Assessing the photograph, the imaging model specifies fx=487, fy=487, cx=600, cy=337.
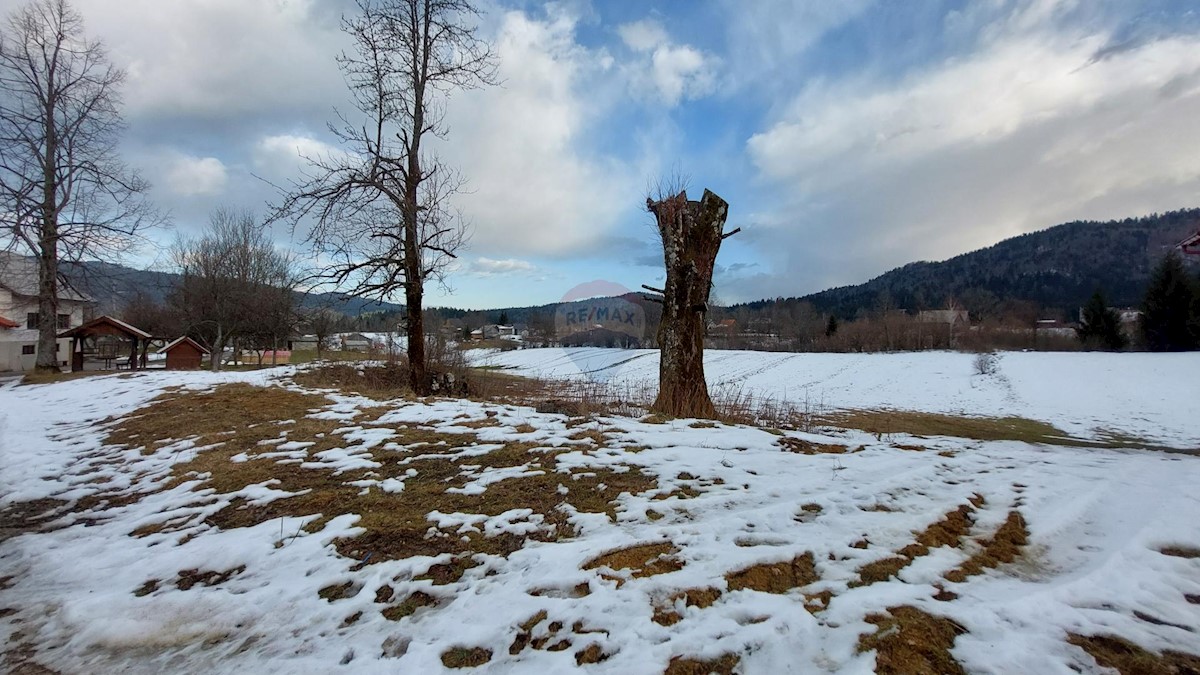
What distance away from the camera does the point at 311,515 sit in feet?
12.1

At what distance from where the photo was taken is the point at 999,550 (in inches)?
117

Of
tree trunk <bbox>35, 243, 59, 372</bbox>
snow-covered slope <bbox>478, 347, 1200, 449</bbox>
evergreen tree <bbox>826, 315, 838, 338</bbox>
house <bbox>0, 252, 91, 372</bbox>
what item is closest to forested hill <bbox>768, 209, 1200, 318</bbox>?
evergreen tree <bbox>826, 315, 838, 338</bbox>

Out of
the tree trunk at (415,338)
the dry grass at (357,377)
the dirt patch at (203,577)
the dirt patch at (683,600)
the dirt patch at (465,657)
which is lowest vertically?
the dirt patch at (203,577)

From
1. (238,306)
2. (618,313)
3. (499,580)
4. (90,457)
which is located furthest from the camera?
(618,313)

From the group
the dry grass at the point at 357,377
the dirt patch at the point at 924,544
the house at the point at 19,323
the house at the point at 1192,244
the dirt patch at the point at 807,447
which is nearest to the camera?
the dirt patch at the point at 924,544

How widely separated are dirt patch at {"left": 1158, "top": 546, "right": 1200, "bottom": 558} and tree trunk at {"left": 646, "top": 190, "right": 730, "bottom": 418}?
19.1 feet

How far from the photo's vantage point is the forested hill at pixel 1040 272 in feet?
221

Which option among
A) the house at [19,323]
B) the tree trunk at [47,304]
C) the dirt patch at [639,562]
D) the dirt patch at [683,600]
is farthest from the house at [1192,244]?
the house at [19,323]

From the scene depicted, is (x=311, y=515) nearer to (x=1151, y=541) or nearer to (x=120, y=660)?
(x=120, y=660)

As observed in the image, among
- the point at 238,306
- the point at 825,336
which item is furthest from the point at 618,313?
the point at 238,306

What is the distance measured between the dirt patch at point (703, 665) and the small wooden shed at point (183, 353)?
30990 mm

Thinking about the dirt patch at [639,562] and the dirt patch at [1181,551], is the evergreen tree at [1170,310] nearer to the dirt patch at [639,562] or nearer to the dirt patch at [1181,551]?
the dirt patch at [1181,551]

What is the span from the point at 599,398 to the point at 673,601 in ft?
28.7

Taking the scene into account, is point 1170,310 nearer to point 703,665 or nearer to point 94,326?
point 703,665
